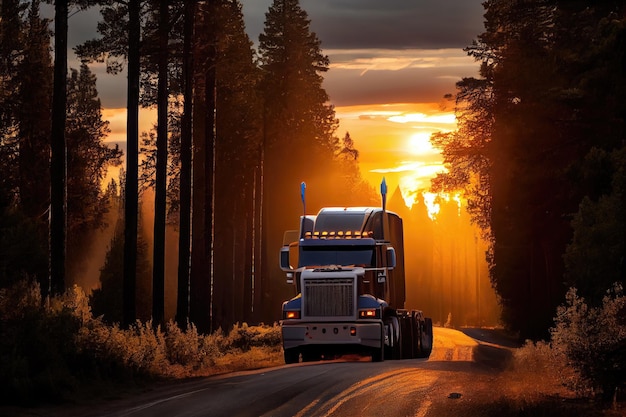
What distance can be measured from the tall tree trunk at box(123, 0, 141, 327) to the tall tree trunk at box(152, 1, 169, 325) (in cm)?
201

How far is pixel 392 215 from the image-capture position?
33.8 meters

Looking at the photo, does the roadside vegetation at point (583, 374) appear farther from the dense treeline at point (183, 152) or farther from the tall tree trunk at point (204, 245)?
the tall tree trunk at point (204, 245)

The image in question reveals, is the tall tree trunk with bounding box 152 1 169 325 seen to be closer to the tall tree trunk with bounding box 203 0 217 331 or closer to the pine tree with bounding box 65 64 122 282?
the tall tree trunk with bounding box 203 0 217 331

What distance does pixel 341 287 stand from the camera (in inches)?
1172

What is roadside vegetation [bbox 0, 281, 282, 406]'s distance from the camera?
21.8 meters

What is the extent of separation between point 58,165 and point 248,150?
125 feet

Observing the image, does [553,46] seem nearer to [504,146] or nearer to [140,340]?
[504,146]

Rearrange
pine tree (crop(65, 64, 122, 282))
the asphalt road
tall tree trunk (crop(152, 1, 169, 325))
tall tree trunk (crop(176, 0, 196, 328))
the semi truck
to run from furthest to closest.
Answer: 1. pine tree (crop(65, 64, 122, 282))
2. tall tree trunk (crop(176, 0, 196, 328))
3. tall tree trunk (crop(152, 1, 169, 325))
4. the semi truck
5. the asphalt road

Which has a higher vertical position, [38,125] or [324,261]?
[38,125]

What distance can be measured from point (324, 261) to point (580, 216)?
13709 mm

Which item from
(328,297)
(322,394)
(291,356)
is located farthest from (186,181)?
(322,394)

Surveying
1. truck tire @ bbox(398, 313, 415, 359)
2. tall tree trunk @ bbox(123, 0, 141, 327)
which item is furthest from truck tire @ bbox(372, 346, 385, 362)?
tall tree trunk @ bbox(123, 0, 141, 327)

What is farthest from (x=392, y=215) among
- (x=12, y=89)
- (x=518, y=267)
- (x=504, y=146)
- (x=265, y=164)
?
(x=265, y=164)

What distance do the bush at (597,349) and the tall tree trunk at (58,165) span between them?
17107mm
